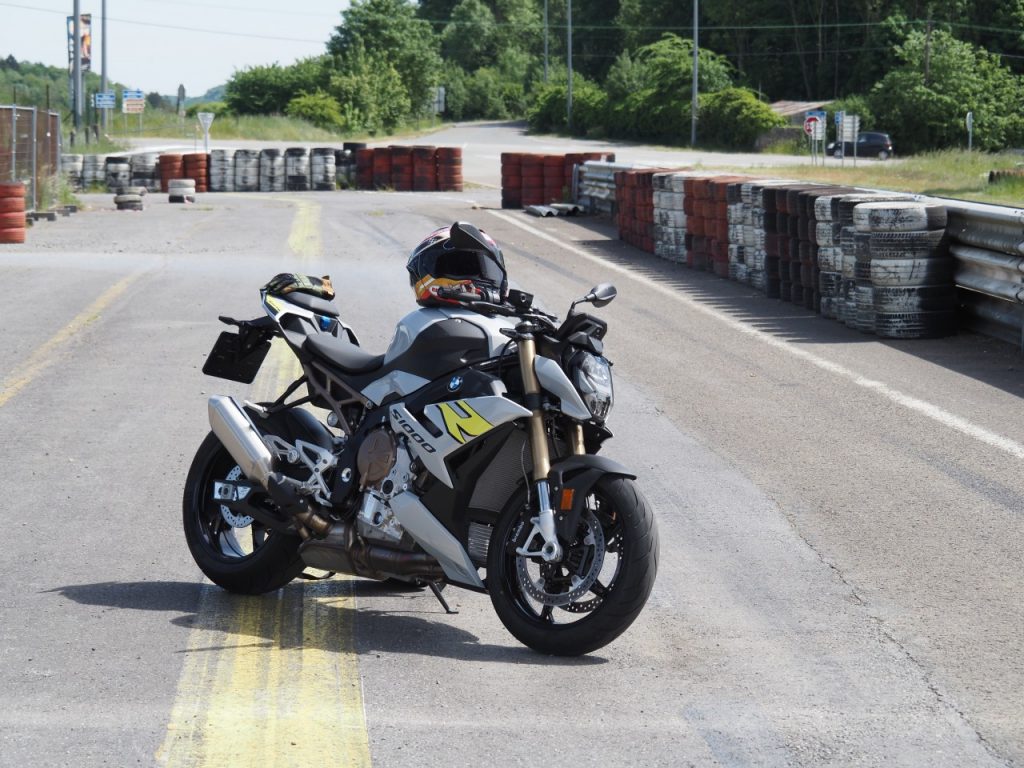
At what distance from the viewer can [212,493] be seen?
6.20 metres

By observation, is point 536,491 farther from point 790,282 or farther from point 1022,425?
point 790,282

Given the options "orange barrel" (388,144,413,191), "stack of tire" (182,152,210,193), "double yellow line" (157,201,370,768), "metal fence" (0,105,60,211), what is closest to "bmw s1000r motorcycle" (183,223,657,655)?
"double yellow line" (157,201,370,768)

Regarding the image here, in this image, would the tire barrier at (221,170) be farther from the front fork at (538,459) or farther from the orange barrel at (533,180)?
the front fork at (538,459)

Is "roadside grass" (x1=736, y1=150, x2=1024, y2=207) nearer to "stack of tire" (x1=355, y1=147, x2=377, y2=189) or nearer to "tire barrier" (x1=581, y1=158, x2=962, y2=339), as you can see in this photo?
"stack of tire" (x1=355, y1=147, x2=377, y2=189)

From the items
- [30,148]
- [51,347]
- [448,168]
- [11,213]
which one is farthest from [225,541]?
[448,168]

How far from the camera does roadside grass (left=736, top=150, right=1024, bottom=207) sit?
32812mm

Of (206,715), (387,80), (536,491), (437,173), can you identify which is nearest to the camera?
(206,715)

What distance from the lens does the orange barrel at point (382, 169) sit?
4297 centimetres

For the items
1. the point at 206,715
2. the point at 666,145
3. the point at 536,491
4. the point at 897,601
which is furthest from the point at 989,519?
the point at 666,145

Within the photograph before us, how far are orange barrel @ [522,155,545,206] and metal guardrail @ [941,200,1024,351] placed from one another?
20235 millimetres

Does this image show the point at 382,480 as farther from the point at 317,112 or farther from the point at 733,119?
the point at 317,112

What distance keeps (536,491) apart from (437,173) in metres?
38.1

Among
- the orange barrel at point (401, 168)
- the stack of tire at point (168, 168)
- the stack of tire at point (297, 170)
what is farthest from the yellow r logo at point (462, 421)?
the stack of tire at point (297, 170)

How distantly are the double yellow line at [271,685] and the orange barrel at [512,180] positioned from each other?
1104 inches
